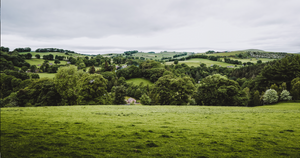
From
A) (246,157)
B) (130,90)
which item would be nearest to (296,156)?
(246,157)

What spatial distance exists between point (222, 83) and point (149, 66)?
116 m

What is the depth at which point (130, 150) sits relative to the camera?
30.6ft

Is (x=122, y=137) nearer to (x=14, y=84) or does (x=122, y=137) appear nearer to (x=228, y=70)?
(x=14, y=84)

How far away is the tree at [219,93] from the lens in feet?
159

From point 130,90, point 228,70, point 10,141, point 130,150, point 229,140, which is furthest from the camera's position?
point 228,70

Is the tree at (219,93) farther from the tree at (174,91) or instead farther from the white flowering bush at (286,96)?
the white flowering bush at (286,96)

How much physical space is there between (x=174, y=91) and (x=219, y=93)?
1483 centimetres

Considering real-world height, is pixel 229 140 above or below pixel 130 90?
above

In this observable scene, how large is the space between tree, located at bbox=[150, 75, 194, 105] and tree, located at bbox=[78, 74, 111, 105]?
19883 millimetres

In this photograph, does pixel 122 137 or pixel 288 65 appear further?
pixel 288 65

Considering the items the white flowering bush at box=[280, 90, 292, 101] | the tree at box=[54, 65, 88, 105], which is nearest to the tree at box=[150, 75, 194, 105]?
the tree at box=[54, 65, 88, 105]

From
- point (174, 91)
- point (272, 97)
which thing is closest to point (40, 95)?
point (174, 91)

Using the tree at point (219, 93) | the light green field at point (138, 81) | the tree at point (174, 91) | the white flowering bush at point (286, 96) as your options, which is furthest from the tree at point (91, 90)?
the light green field at point (138, 81)

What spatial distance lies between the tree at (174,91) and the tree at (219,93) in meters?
5.65
